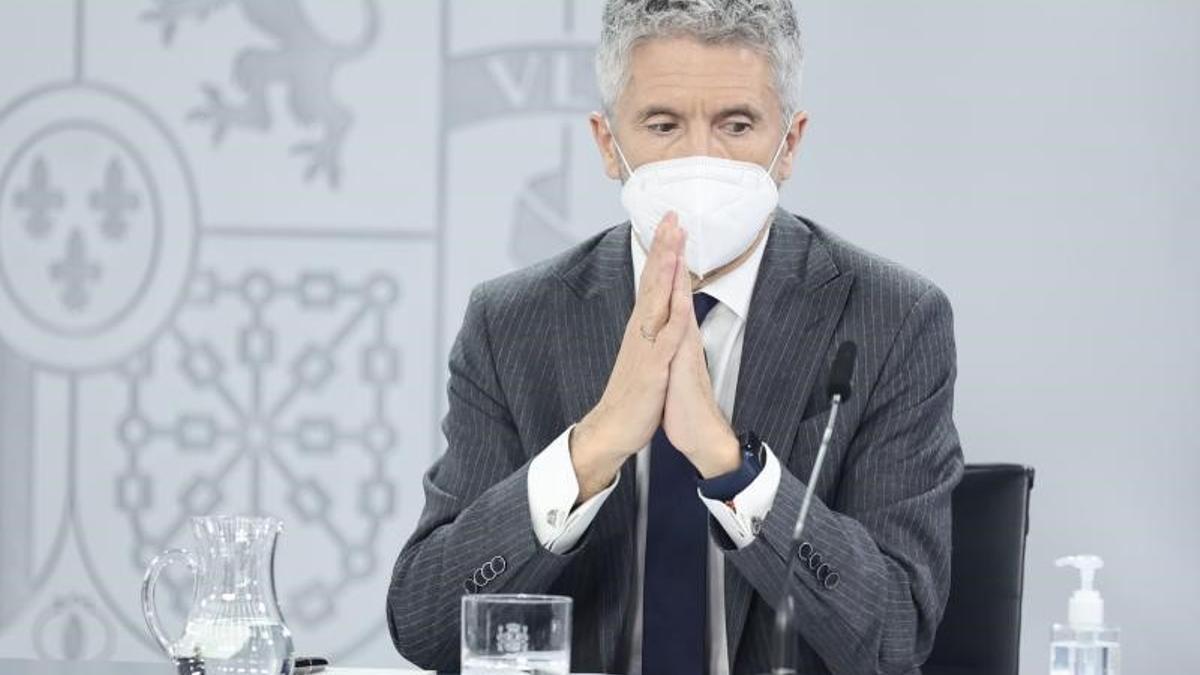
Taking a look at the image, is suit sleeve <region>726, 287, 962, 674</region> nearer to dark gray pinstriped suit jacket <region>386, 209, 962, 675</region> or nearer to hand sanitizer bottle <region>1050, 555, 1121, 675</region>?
dark gray pinstriped suit jacket <region>386, 209, 962, 675</region>

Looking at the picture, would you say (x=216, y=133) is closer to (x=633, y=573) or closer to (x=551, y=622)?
(x=633, y=573)

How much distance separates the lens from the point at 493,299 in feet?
8.54

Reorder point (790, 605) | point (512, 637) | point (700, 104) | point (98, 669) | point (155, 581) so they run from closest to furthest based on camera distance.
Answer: point (790, 605), point (512, 637), point (155, 581), point (98, 669), point (700, 104)

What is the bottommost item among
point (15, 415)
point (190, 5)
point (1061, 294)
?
point (15, 415)

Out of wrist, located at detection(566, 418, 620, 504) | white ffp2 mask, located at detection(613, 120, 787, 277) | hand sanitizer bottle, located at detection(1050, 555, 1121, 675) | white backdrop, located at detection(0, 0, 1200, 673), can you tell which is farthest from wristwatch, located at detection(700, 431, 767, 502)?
white backdrop, located at detection(0, 0, 1200, 673)

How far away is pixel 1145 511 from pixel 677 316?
1.58 m

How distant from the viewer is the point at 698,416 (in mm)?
2170

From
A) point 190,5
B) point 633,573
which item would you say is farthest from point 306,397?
point 633,573

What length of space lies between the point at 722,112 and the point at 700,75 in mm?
57

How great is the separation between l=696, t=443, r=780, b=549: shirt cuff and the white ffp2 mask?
0.30 metres

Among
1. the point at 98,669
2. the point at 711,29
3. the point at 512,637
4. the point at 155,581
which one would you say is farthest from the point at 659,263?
the point at 98,669

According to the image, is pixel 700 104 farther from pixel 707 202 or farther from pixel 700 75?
pixel 707 202

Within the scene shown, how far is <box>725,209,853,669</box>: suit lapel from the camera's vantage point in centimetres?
238

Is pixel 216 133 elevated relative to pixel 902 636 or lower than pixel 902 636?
elevated
